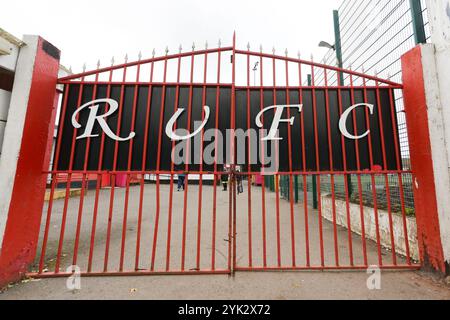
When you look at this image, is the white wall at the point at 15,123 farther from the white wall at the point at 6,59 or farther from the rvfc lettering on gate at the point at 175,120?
the rvfc lettering on gate at the point at 175,120

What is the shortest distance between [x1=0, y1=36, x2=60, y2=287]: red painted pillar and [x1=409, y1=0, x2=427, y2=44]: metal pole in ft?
16.7

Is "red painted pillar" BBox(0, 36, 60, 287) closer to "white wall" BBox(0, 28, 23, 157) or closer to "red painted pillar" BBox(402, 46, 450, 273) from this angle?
"white wall" BBox(0, 28, 23, 157)

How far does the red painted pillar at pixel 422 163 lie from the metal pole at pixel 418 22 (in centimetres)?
28

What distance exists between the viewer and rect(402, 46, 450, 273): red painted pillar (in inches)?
108

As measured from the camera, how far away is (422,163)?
9.52 feet

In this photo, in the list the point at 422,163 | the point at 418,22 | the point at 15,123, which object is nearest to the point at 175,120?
the point at 15,123

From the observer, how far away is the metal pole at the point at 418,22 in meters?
3.10

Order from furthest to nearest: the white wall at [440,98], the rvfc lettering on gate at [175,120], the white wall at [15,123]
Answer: the rvfc lettering on gate at [175,120] < the white wall at [440,98] < the white wall at [15,123]

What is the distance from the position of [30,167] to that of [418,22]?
5.60m

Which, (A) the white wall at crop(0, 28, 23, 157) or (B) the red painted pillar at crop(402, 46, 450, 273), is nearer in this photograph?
(A) the white wall at crop(0, 28, 23, 157)

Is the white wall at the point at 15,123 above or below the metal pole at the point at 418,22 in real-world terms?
below

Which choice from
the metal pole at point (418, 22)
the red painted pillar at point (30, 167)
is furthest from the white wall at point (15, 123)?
the metal pole at point (418, 22)

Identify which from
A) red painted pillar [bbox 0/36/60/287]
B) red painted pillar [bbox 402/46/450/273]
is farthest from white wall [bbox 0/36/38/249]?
red painted pillar [bbox 402/46/450/273]

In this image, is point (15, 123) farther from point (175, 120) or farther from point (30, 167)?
point (175, 120)
